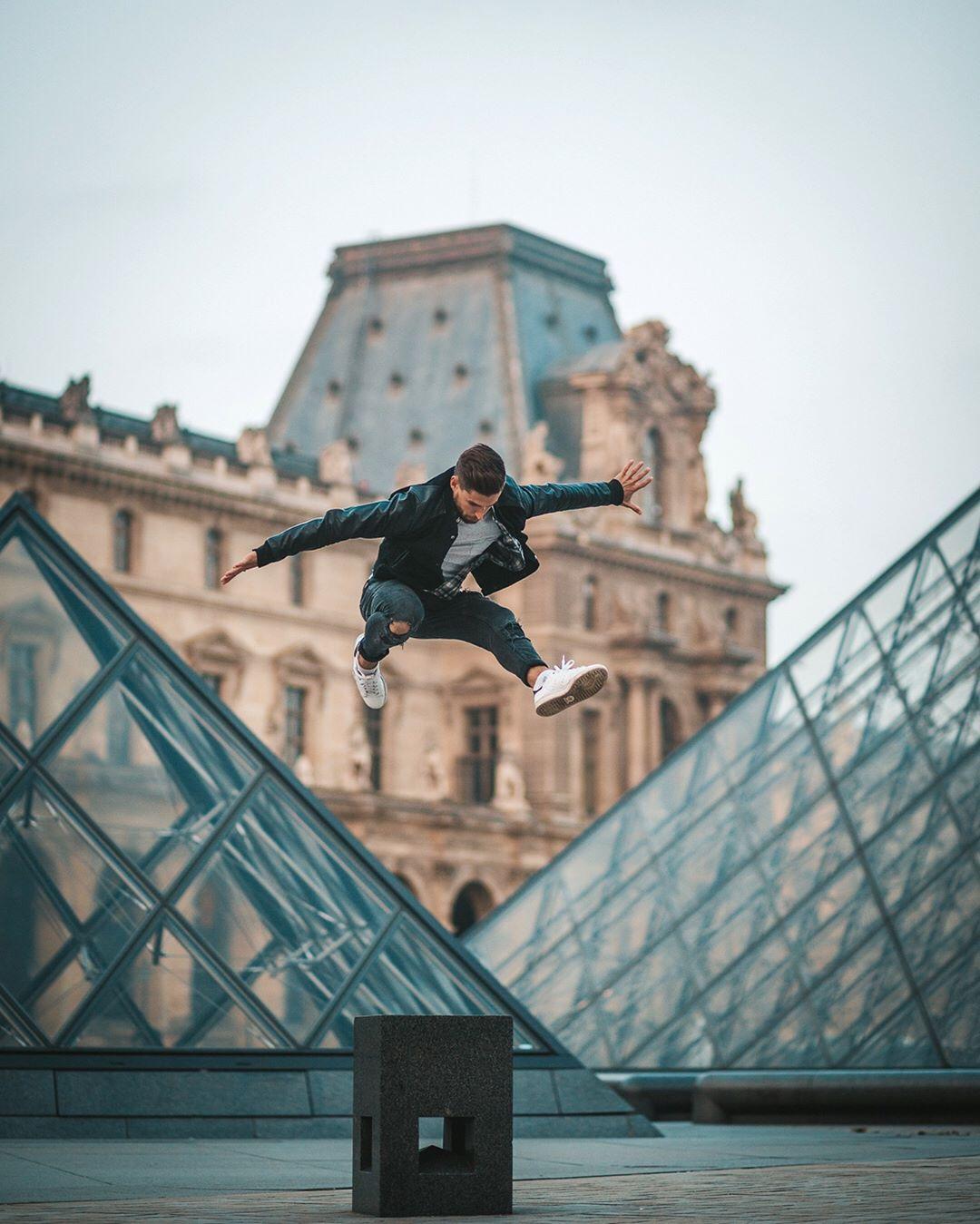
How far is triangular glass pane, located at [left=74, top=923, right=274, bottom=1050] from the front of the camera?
15070mm

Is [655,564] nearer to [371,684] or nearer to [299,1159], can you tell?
[299,1159]

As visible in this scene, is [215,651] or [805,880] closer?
[805,880]

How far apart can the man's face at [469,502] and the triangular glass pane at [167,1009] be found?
228 inches

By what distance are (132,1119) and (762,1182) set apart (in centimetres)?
471

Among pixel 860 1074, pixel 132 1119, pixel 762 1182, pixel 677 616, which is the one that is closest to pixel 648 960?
pixel 860 1074

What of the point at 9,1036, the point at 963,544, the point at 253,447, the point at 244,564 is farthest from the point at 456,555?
the point at 253,447

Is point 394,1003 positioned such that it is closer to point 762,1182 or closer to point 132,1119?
point 132,1119

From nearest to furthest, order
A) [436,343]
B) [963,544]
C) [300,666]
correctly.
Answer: [963,544], [300,666], [436,343]

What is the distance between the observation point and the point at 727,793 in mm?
24578

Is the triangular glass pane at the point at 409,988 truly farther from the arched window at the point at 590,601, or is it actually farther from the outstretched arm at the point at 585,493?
the arched window at the point at 590,601

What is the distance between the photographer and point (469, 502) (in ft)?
34.0

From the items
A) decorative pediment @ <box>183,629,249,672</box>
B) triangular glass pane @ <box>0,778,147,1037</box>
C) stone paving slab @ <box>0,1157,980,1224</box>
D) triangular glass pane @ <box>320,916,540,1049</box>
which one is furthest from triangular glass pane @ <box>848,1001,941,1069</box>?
decorative pediment @ <box>183,629,249,672</box>

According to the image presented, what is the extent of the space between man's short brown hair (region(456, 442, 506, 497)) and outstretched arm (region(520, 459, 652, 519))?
0.49 m

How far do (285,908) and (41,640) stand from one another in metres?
2.58
